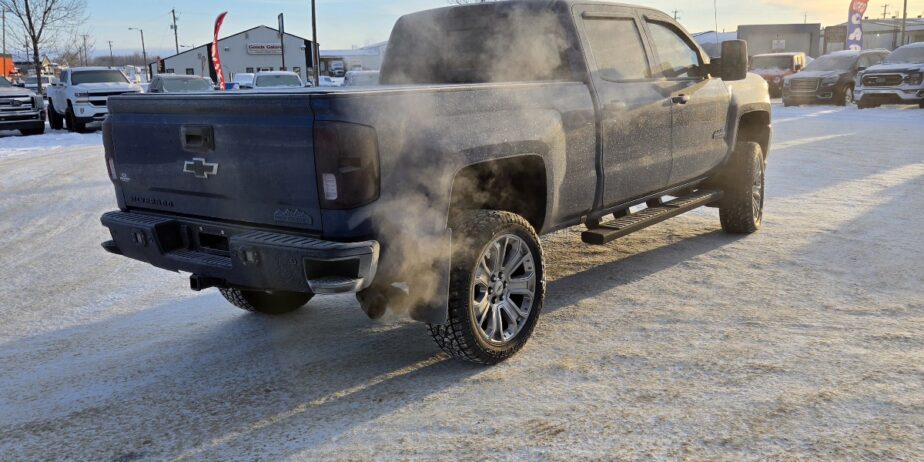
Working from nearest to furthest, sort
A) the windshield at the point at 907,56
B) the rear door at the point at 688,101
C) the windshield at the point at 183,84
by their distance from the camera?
the rear door at the point at 688,101, the windshield at the point at 183,84, the windshield at the point at 907,56

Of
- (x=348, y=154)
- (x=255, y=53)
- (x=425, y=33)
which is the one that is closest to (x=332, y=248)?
(x=348, y=154)

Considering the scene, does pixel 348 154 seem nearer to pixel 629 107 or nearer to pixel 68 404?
pixel 68 404

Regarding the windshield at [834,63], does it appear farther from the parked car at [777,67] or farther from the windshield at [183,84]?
the windshield at [183,84]

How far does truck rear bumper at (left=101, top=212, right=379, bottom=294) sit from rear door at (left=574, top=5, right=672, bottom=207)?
207 centimetres

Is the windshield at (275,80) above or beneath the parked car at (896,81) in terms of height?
above

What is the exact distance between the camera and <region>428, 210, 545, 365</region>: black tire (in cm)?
363

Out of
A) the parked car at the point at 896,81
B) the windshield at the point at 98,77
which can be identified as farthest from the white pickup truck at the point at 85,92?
the parked car at the point at 896,81

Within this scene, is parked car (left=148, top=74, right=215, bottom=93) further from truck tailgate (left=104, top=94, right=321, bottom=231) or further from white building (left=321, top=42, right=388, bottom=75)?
white building (left=321, top=42, right=388, bottom=75)

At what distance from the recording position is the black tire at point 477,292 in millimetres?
3629

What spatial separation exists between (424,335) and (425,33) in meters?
2.43

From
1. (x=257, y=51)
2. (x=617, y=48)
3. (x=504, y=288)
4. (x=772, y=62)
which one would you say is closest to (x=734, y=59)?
(x=617, y=48)

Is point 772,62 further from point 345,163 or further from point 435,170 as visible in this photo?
point 345,163

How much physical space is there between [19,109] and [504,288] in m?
19.7

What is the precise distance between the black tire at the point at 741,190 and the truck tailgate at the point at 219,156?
14.5 ft
